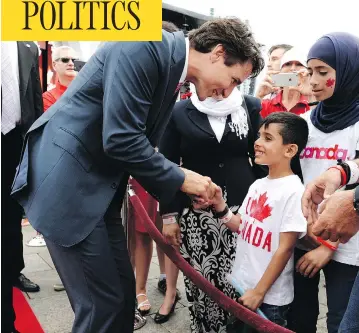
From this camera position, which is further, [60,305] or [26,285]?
[26,285]

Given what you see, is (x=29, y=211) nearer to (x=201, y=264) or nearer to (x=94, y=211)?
(x=94, y=211)

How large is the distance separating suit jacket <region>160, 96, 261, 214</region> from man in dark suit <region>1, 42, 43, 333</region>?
92cm

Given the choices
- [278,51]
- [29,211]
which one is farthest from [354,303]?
[278,51]

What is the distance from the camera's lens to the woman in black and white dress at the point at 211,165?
2232 millimetres

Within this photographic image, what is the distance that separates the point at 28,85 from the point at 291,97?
1773mm

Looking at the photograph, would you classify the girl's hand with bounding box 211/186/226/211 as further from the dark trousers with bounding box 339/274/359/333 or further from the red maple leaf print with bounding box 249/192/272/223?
the dark trousers with bounding box 339/274/359/333

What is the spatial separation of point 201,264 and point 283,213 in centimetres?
70

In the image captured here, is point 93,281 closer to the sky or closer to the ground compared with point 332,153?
closer to the ground

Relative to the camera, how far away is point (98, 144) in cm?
155

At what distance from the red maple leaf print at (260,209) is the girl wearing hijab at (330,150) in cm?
20

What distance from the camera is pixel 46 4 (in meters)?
1.56

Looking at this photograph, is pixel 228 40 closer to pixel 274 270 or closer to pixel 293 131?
pixel 293 131

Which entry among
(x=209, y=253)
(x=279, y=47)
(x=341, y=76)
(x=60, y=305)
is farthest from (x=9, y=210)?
(x=279, y=47)

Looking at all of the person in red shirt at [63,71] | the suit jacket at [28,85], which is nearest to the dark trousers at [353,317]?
the suit jacket at [28,85]
